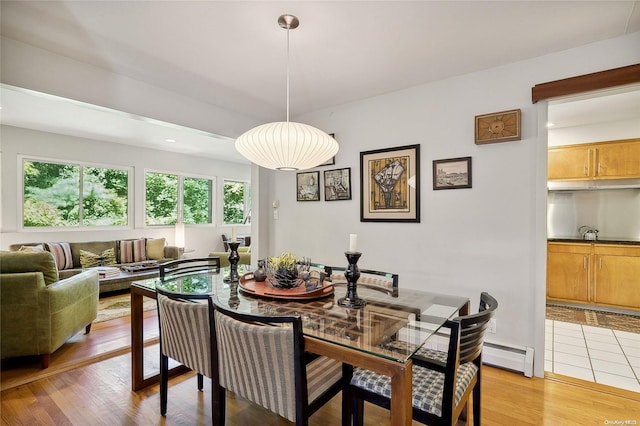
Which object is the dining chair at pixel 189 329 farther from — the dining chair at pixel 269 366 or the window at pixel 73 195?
the window at pixel 73 195

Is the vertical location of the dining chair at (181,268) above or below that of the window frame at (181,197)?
below

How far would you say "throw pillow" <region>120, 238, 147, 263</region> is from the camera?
5.30m

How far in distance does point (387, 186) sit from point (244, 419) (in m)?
2.28

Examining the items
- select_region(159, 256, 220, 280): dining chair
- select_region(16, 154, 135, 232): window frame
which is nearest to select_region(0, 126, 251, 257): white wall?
select_region(16, 154, 135, 232): window frame

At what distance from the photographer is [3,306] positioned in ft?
7.68

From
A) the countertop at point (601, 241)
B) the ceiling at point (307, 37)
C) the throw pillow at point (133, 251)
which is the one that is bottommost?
the throw pillow at point (133, 251)

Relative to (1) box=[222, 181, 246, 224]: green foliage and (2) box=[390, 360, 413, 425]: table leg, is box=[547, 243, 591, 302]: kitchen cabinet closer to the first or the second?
(2) box=[390, 360, 413, 425]: table leg

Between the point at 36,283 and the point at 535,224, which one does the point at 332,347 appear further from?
the point at 36,283

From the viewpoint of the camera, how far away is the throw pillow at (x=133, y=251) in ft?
17.4

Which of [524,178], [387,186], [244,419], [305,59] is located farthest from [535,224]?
[244,419]

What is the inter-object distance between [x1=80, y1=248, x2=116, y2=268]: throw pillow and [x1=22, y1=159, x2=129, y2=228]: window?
0.66 m

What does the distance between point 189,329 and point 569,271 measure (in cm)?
467

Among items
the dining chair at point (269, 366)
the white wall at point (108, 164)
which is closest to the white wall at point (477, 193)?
the dining chair at point (269, 366)

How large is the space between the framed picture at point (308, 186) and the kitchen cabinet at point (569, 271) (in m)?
3.29
